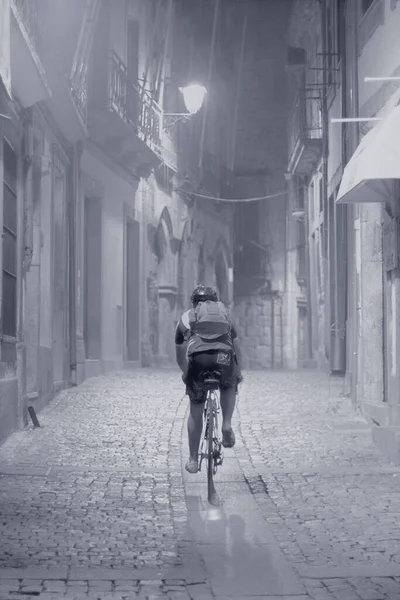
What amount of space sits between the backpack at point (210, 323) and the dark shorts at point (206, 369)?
0.46ft

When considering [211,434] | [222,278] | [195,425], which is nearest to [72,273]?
[195,425]

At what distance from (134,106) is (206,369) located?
16.2 meters

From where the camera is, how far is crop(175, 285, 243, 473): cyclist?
9305mm

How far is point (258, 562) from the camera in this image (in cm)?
683

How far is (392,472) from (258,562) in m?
4.04

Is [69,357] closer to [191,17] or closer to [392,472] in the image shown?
[392,472]

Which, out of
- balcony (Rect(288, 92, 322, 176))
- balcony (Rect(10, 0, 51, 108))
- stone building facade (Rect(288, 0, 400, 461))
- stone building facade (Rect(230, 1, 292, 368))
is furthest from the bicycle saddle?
stone building facade (Rect(230, 1, 292, 368))

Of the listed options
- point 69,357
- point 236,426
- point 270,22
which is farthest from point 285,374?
point 270,22

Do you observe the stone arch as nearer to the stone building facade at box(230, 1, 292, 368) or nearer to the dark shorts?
the stone building facade at box(230, 1, 292, 368)

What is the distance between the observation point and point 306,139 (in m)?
25.0

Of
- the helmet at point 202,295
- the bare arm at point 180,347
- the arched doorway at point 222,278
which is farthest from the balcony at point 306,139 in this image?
the bare arm at point 180,347

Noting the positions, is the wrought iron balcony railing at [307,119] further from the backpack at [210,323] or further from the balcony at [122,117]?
the backpack at [210,323]

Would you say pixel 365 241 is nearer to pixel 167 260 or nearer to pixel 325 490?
pixel 325 490

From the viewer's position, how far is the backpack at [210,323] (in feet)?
30.7
